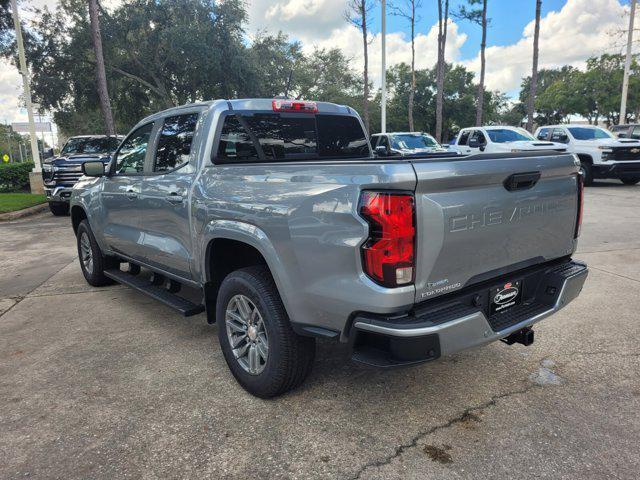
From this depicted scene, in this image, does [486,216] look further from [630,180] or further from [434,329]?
[630,180]

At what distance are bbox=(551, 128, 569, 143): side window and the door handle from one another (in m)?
15.1

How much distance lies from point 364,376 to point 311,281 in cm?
117

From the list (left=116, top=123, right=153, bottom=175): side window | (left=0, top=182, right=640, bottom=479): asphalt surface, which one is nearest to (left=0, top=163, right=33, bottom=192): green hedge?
(left=116, top=123, right=153, bottom=175): side window

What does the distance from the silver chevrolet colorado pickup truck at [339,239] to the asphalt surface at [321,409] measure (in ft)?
1.28

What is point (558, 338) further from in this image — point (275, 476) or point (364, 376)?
point (275, 476)

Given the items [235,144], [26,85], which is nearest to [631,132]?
[235,144]

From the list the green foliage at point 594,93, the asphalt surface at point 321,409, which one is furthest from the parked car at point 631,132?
the green foliage at point 594,93

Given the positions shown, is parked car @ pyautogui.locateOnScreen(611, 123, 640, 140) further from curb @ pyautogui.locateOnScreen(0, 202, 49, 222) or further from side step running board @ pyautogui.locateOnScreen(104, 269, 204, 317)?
curb @ pyautogui.locateOnScreen(0, 202, 49, 222)

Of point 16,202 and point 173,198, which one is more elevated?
point 173,198

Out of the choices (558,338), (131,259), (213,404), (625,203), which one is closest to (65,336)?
(131,259)

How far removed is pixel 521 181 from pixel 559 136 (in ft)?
49.7

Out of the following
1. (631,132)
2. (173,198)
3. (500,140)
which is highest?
(631,132)

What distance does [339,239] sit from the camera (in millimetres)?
2342

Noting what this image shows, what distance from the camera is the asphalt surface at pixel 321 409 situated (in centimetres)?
245
